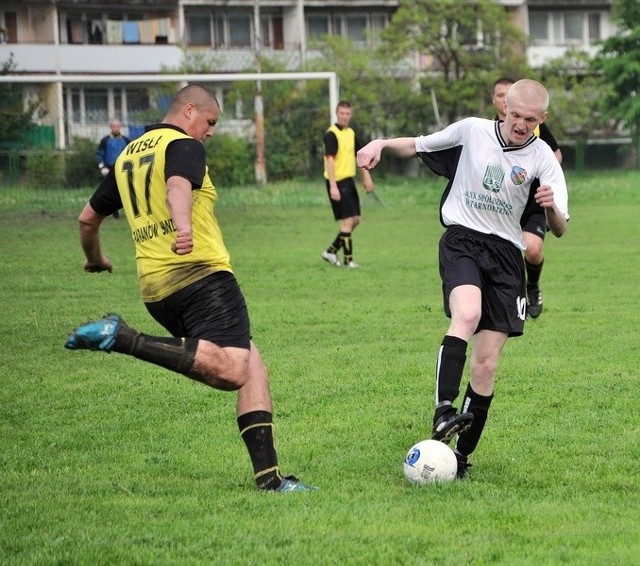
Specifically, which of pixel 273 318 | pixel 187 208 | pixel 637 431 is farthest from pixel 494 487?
pixel 273 318

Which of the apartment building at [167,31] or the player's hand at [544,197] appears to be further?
the apartment building at [167,31]

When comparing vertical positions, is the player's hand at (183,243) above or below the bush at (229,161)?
below

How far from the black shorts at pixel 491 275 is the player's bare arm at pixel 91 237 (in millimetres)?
1785

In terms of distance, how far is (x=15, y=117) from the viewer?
27.2 meters

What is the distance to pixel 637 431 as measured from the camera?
725 centimetres

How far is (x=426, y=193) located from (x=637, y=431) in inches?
1039

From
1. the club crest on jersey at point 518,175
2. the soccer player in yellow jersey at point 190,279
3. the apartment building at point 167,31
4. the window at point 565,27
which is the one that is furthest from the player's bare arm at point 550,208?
the window at point 565,27

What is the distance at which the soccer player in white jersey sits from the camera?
629cm

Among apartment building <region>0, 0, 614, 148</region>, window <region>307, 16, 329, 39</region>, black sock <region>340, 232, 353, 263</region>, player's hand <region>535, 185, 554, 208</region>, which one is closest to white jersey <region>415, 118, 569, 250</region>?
player's hand <region>535, 185, 554, 208</region>

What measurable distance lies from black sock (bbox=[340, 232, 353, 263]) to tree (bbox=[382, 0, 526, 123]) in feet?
109

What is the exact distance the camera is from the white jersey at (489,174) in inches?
254

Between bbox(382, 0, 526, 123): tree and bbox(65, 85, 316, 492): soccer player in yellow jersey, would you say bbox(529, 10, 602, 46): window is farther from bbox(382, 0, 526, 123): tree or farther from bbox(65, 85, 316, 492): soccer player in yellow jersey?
bbox(65, 85, 316, 492): soccer player in yellow jersey

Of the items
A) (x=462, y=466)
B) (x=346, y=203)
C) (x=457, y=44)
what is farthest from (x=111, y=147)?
(x=457, y=44)

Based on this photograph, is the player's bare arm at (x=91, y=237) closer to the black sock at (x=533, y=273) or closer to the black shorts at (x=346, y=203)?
the black sock at (x=533, y=273)
